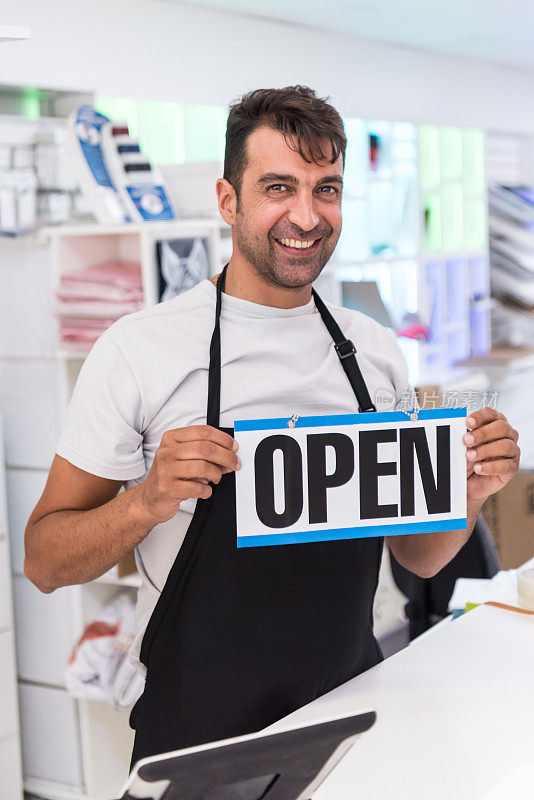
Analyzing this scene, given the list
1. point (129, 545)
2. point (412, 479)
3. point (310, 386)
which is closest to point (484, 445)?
point (412, 479)

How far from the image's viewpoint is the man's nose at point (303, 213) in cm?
176

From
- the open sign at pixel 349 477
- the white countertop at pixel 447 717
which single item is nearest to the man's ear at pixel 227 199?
the open sign at pixel 349 477

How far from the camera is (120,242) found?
3.42 meters

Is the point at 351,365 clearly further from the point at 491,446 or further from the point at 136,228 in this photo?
the point at 136,228

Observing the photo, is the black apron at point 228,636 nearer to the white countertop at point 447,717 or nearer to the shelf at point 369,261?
the white countertop at point 447,717

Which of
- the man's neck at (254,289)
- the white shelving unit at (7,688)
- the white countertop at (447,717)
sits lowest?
the white shelving unit at (7,688)

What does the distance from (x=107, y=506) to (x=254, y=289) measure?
0.51 meters

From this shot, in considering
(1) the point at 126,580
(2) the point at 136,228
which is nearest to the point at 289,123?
(2) the point at 136,228

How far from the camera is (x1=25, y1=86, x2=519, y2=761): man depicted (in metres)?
1.74

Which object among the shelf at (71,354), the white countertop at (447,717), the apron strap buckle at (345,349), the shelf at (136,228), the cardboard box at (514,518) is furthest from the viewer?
the cardboard box at (514,518)

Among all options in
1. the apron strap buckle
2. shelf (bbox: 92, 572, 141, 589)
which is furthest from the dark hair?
shelf (bbox: 92, 572, 141, 589)

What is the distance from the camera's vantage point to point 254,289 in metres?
1.86

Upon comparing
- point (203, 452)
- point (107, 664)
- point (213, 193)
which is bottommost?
point (107, 664)

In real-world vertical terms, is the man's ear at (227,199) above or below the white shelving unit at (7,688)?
above
